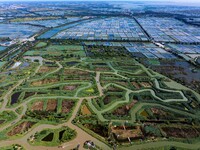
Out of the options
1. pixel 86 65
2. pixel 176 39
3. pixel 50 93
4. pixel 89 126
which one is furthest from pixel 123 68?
pixel 176 39

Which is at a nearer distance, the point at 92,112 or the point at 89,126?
the point at 89,126

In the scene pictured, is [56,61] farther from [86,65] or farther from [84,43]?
[84,43]

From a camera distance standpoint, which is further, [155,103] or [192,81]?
[192,81]

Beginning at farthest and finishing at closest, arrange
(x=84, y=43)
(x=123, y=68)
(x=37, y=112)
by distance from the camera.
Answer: (x=84, y=43) < (x=123, y=68) < (x=37, y=112)

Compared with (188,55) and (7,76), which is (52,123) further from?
(188,55)

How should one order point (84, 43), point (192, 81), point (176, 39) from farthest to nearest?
point (176, 39) → point (84, 43) → point (192, 81)

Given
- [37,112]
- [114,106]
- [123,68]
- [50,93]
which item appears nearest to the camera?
[37,112]

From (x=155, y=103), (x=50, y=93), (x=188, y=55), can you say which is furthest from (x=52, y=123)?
(x=188, y=55)

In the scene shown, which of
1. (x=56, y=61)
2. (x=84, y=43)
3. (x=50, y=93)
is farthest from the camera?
(x=84, y=43)
